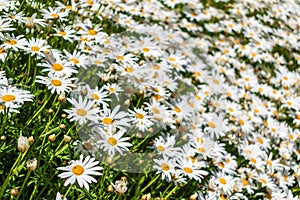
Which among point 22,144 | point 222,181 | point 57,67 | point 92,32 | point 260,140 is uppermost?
point 22,144

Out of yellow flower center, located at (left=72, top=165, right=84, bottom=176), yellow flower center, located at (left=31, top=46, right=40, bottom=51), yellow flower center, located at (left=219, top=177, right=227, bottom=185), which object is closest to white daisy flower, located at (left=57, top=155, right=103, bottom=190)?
yellow flower center, located at (left=72, top=165, right=84, bottom=176)

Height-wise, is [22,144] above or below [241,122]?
above

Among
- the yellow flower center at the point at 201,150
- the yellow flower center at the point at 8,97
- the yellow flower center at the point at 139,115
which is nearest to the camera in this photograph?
the yellow flower center at the point at 8,97

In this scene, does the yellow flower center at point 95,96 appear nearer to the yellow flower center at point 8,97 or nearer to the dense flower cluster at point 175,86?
the dense flower cluster at point 175,86

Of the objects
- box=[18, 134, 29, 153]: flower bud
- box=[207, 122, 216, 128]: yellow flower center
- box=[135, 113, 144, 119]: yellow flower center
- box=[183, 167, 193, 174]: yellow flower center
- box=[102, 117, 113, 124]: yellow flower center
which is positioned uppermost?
box=[18, 134, 29, 153]: flower bud

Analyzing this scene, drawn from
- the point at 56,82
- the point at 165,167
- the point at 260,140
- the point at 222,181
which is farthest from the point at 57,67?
the point at 260,140

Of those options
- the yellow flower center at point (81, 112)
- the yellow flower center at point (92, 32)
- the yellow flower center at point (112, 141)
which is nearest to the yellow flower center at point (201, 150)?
the yellow flower center at point (112, 141)

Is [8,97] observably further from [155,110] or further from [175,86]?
[175,86]

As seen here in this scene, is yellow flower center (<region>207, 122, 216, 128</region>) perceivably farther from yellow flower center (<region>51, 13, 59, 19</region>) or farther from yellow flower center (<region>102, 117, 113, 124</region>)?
yellow flower center (<region>51, 13, 59, 19</region>)
